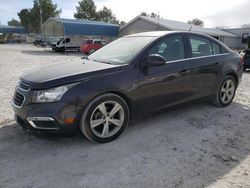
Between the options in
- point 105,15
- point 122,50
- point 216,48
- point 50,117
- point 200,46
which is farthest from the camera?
point 105,15

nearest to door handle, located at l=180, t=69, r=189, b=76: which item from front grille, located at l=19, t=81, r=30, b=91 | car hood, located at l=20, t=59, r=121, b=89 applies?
car hood, located at l=20, t=59, r=121, b=89

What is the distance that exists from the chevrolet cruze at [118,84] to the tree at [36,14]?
6352 cm

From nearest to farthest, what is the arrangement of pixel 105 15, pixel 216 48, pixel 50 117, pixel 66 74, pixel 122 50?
pixel 50 117, pixel 66 74, pixel 122 50, pixel 216 48, pixel 105 15

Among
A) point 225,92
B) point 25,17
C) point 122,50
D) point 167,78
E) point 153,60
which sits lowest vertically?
Answer: point 225,92

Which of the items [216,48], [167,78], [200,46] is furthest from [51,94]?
[216,48]

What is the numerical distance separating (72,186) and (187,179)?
1270 millimetres

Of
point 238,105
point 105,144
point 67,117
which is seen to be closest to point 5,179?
point 67,117

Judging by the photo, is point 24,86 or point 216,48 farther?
point 216,48

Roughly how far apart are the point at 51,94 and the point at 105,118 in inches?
32.8

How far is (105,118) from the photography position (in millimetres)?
3408

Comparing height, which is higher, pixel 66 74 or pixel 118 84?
pixel 66 74

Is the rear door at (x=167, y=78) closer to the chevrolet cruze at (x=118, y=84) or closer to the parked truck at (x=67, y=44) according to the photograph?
the chevrolet cruze at (x=118, y=84)

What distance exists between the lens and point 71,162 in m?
2.97

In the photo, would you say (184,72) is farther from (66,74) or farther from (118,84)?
(66,74)
